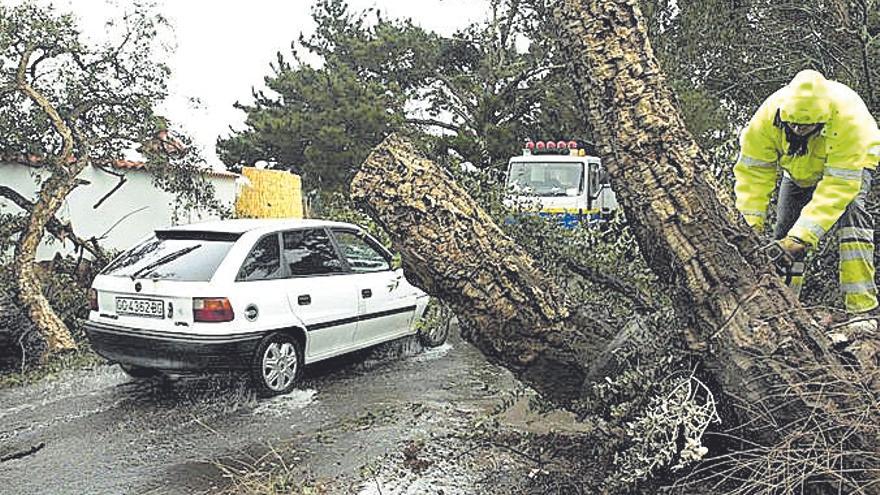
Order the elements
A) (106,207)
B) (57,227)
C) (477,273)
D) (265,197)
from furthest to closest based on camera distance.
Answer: (265,197)
(106,207)
(57,227)
(477,273)

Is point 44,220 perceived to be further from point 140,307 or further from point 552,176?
point 552,176

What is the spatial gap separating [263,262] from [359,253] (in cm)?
125

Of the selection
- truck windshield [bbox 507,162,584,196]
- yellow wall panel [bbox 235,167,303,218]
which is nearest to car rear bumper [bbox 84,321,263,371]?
truck windshield [bbox 507,162,584,196]

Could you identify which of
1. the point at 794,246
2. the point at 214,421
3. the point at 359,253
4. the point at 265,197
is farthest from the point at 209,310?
the point at 265,197

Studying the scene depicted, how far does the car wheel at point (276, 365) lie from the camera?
6.89m

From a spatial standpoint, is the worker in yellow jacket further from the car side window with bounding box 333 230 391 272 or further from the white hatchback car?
the car side window with bounding box 333 230 391 272

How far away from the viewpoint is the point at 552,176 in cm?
1593

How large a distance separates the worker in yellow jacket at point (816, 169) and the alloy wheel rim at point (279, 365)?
395 centimetres

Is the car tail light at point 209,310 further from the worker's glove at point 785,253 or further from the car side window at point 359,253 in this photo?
the worker's glove at point 785,253

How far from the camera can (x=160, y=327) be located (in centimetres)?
674

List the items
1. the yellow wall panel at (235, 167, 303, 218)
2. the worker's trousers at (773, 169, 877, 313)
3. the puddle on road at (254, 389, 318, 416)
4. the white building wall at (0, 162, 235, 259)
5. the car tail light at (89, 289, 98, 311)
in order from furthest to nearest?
1. the yellow wall panel at (235, 167, 303, 218)
2. the white building wall at (0, 162, 235, 259)
3. the car tail light at (89, 289, 98, 311)
4. the puddle on road at (254, 389, 318, 416)
5. the worker's trousers at (773, 169, 877, 313)

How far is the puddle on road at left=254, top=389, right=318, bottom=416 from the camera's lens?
6.59m

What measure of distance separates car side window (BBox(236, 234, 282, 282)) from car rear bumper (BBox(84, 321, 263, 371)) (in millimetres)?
513

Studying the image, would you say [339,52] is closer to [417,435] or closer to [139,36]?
[139,36]
